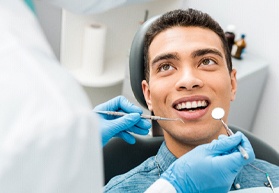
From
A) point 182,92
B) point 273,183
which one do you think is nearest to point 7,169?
point 182,92

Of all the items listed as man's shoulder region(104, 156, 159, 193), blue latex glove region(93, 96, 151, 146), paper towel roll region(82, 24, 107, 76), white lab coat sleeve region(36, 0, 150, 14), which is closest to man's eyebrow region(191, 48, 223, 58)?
blue latex glove region(93, 96, 151, 146)

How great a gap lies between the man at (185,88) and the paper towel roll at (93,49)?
41.1 inches

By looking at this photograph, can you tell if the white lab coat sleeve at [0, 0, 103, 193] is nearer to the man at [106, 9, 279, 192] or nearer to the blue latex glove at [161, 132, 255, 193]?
the blue latex glove at [161, 132, 255, 193]

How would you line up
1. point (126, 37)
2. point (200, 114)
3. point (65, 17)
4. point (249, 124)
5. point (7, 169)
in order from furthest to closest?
point (126, 37)
point (249, 124)
point (65, 17)
point (200, 114)
point (7, 169)

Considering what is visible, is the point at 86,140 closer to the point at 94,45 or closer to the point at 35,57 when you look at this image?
the point at 35,57

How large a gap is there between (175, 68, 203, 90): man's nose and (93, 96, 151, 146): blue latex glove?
0.62ft

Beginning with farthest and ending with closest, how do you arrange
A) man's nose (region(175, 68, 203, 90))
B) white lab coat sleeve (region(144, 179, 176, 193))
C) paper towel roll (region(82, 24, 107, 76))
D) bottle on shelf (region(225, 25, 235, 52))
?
1. paper towel roll (region(82, 24, 107, 76))
2. bottle on shelf (region(225, 25, 235, 52))
3. man's nose (region(175, 68, 203, 90))
4. white lab coat sleeve (region(144, 179, 176, 193))

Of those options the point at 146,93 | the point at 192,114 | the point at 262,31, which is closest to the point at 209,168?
the point at 192,114

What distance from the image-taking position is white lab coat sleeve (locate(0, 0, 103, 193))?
1.30 feet

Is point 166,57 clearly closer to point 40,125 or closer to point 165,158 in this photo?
point 165,158

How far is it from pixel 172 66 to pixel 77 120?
874 mm

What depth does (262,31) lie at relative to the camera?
7.36ft

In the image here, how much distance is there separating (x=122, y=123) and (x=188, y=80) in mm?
269

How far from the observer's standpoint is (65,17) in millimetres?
2301
